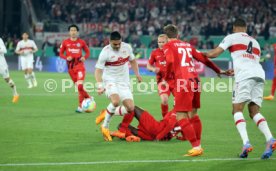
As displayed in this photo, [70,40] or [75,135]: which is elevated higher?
[70,40]

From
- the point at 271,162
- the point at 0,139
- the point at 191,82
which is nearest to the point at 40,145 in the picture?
the point at 0,139

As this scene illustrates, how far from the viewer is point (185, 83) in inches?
442

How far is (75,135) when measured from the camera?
13898 millimetres

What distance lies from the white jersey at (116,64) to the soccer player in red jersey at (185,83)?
2.58 m

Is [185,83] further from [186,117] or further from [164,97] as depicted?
[164,97]

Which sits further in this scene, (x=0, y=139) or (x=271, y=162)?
(x=0, y=139)

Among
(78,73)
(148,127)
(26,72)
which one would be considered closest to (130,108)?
(148,127)

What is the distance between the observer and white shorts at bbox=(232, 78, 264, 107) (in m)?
11.0

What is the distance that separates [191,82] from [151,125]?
2.06m

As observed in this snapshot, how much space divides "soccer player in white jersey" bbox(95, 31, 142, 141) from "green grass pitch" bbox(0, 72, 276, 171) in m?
0.52

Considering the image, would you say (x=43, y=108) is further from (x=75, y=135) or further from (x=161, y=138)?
(x=161, y=138)

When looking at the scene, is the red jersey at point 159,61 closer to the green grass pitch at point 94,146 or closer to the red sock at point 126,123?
the green grass pitch at point 94,146

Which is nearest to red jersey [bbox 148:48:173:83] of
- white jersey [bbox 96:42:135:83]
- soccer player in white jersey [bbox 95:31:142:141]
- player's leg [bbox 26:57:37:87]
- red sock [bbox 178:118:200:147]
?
soccer player in white jersey [bbox 95:31:142:141]

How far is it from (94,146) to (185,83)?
226 cm
